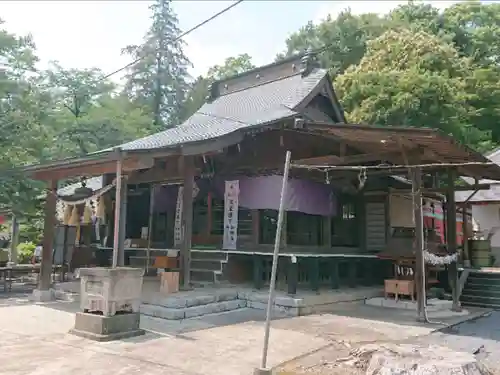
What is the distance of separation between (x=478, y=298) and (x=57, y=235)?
12665 mm

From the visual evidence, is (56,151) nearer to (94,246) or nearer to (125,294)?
(94,246)

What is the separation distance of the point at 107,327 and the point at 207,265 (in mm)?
5307

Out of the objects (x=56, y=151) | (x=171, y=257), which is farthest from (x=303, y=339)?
(x=56, y=151)

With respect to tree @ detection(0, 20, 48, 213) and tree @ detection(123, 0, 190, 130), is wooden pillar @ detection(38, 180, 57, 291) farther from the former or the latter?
tree @ detection(123, 0, 190, 130)

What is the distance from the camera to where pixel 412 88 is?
2084 cm

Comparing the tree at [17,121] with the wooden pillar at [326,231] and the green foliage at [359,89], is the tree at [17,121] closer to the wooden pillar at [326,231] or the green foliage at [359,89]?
the green foliage at [359,89]

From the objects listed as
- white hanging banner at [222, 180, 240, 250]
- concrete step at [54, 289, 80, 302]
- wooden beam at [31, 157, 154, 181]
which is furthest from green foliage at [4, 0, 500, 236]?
white hanging banner at [222, 180, 240, 250]

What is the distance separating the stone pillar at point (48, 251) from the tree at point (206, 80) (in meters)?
24.0

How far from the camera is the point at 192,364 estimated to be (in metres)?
5.66

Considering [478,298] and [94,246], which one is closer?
[478,298]

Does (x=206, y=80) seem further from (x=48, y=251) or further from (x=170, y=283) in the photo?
(x=170, y=283)

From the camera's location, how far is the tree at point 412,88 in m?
20.7

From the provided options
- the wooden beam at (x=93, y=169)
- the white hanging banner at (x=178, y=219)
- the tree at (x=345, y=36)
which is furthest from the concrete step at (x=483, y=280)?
the tree at (x=345, y=36)

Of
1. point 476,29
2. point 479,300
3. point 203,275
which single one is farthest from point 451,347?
point 476,29
